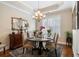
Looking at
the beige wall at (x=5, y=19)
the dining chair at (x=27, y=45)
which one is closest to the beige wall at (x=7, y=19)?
the beige wall at (x=5, y=19)

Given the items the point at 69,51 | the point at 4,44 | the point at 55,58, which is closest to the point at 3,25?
the point at 4,44

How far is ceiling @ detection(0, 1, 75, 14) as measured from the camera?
2014 millimetres

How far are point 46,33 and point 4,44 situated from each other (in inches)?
34.7

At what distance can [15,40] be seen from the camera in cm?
225

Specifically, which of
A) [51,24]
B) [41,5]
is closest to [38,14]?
[41,5]

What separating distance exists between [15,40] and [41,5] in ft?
3.05

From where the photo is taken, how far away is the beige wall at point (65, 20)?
83.8 inches

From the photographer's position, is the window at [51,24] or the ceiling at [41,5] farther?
the window at [51,24]

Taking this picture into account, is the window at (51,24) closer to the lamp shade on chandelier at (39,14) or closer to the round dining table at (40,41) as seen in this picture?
the lamp shade on chandelier at (39,14)

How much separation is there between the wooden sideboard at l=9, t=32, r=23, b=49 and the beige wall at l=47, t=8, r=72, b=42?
86cm

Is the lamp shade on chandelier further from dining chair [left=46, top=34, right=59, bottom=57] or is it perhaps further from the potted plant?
the potted plant

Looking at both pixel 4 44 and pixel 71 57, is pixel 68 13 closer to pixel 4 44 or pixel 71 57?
pixel 71 57

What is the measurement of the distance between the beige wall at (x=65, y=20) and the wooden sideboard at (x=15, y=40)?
0.86 metres

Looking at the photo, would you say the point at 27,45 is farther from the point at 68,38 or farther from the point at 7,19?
the point at 68,38
